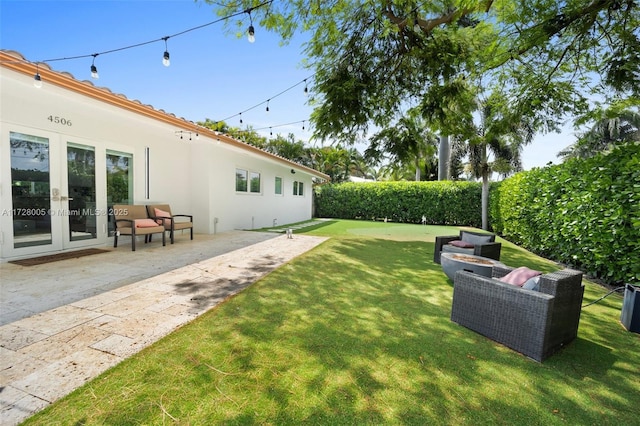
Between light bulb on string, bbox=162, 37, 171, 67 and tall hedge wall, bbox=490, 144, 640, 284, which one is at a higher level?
light bulb on string, bbox=162, 37, 171, 67

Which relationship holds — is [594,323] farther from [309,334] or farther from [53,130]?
[53,130]

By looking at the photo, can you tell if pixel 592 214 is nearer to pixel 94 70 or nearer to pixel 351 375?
pixel 351 375

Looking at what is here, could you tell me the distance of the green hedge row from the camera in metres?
16.3

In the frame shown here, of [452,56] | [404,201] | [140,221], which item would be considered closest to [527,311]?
[452,56]

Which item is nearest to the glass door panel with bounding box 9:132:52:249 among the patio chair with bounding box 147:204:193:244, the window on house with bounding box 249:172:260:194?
the patio chair with bounding box 147:204:193:244

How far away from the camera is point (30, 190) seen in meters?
5.74

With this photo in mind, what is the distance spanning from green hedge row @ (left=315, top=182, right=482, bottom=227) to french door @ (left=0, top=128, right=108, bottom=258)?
14623mm

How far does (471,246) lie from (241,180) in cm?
858

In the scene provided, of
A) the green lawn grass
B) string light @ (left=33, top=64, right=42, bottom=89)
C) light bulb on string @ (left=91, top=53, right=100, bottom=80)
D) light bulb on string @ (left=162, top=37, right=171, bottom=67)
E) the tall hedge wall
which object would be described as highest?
light bulb on string @ (left=162, top=37, right=171, bottom=67)

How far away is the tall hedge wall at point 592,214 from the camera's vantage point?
14.3ft

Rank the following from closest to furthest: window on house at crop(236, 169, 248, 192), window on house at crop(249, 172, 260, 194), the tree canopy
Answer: the tree canopy
window on house at crop(236, 169, 248, 192)
window on house at crop(249, 172, 260, 194)

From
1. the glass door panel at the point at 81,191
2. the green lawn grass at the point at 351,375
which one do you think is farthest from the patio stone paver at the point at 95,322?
the glass door panel at the point at 81,191

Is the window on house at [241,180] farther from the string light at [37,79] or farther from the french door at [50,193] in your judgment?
the string light at [37,79]

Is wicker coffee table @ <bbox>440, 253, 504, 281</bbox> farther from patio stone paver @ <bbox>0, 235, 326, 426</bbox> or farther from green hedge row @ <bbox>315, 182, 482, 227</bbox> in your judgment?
green hedge row @ <bbox>315, 182, 482, 227</bbox>
